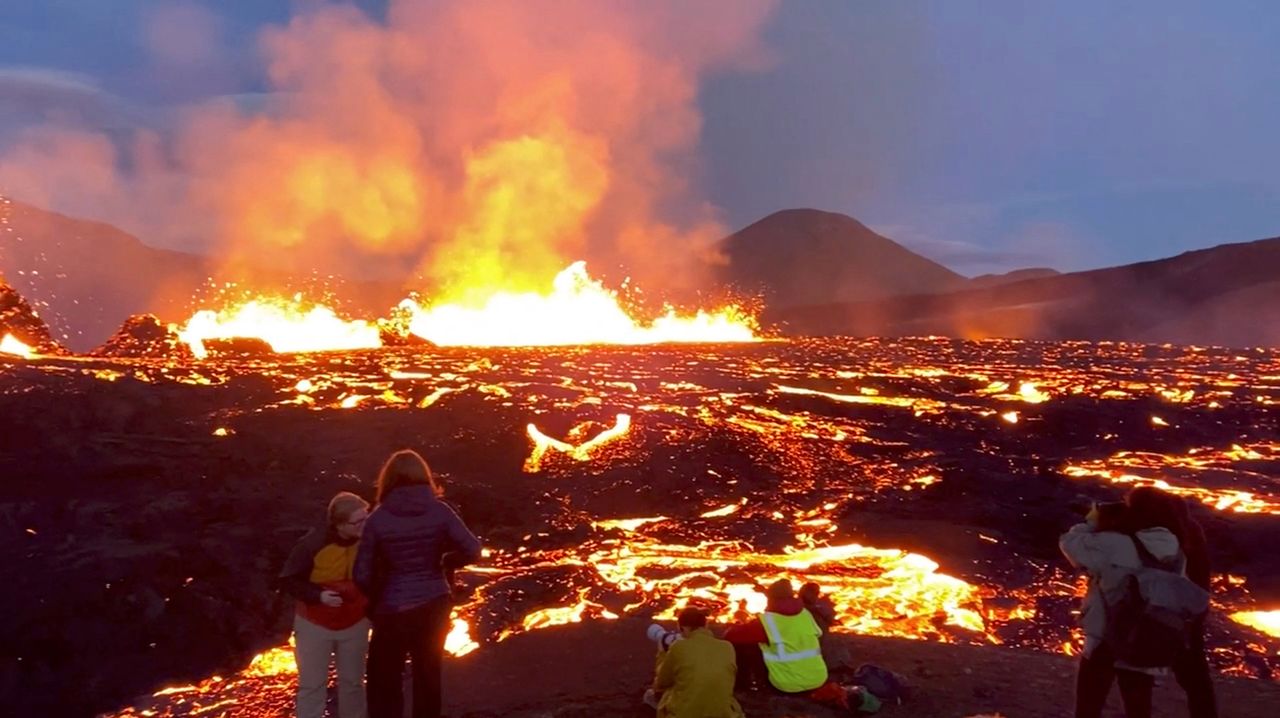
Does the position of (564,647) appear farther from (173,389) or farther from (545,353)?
(545,353)

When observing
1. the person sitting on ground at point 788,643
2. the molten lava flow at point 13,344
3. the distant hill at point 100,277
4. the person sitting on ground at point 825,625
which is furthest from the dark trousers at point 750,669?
the distant hill at point 100,277

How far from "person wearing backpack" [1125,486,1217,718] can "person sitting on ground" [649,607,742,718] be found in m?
2.54

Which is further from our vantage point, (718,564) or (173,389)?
(173,389)

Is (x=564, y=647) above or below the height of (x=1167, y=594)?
below

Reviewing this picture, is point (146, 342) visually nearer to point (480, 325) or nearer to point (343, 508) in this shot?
point (480, 325)

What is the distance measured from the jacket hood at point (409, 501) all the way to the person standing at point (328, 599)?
0.55 feet

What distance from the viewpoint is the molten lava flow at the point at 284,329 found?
3459cm

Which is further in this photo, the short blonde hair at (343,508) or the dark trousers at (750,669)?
the dark trousers at (750,669)

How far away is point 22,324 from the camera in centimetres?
2861

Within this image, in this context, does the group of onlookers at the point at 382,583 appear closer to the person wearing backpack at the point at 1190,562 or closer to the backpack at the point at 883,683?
the backpack at the point at 883,683

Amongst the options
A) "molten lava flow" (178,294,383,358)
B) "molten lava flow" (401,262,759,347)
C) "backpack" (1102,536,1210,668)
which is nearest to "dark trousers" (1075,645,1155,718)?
"backpack" (1102,536,1210,668)

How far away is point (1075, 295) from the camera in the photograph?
9756 centimetres

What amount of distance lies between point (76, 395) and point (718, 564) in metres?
13.1

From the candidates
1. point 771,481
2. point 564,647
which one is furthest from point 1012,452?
point 564,647
